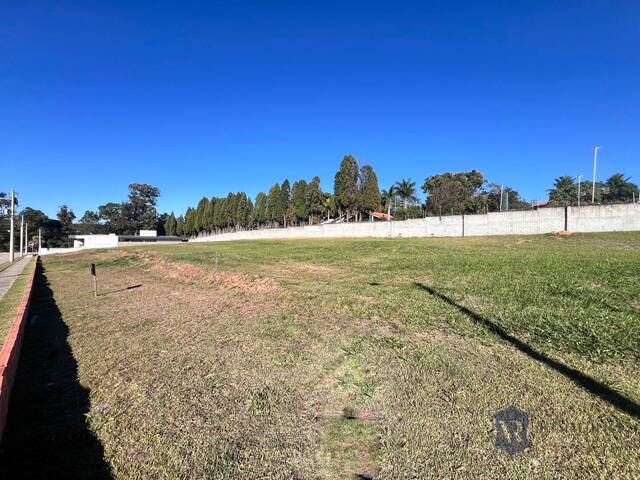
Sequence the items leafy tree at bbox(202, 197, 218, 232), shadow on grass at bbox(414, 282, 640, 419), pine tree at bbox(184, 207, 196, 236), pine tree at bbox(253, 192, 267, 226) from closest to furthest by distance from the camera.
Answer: shadow on grass at bbox(414, 282, 640, 419) → pine tree at bbox(253, 192, 267, 226) → leafy tree at bbox(202, 197, 218, 232) → pine tree at bbox(184, 207, 196, 236)

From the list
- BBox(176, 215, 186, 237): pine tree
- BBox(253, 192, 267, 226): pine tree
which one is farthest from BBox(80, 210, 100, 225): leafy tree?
BBox(253, 192, 267, 226): pine tree

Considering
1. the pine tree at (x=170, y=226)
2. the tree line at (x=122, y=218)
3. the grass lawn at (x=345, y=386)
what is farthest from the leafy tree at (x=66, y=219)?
the grass lawn at (x=345, y=386)

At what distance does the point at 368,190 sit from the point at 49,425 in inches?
1938

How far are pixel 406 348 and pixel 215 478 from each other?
3017 millimetres

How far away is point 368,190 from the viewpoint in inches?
2010

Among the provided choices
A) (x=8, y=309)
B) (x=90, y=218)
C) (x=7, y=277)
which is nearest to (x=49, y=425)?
(x=8, y=309)

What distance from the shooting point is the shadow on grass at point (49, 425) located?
2898mm

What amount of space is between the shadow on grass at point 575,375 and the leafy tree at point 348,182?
150ft

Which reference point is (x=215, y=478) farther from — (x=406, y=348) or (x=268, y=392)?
(x=406, y=348)

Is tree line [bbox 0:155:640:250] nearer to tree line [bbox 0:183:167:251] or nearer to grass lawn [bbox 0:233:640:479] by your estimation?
tree line [bbox 0:183:167:251]

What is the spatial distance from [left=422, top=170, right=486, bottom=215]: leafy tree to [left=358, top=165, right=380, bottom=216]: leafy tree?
39.8 feet

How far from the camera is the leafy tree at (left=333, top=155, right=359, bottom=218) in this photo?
51219mm

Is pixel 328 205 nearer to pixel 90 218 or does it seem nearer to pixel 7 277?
pixel 7 277

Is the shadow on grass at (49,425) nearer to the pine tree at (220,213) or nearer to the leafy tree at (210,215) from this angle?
the pine tree at (220,213)
